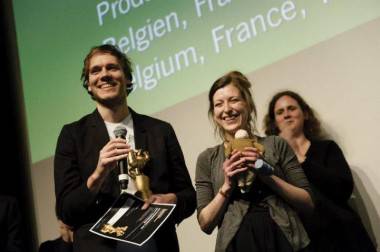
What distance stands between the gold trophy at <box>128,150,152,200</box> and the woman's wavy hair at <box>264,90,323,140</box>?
4.23 feet

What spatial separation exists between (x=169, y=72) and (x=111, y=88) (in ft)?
4.53

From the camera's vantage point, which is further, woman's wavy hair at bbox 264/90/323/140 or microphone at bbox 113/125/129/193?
woman's wavy hair at bbox 264/90/323/140

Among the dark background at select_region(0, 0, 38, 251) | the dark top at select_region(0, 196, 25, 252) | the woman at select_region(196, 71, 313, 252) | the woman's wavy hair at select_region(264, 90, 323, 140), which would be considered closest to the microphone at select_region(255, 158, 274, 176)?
the woman at select_region(196, 71, 313, 252)

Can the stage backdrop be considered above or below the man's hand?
above

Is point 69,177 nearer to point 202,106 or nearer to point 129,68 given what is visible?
point 129,68

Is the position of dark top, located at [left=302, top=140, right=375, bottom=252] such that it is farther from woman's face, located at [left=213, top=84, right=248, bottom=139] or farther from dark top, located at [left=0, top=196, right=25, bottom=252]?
dark top, located at [left=0, top=196, right=25, bottom=252]

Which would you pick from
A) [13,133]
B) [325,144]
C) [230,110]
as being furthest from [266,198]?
[13,133]

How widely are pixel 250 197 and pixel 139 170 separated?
0.40m

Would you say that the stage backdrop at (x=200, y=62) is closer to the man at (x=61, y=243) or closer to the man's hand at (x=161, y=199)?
the man at (x=61, y=243)

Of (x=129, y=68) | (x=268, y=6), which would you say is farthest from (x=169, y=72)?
(x=129, y=68)

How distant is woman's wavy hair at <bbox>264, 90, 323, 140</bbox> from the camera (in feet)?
9.39

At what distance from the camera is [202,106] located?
3178 millimetres

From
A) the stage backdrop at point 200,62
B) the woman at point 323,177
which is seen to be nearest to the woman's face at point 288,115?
the woman at point 323,177

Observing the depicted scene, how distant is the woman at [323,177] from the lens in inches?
95.1
